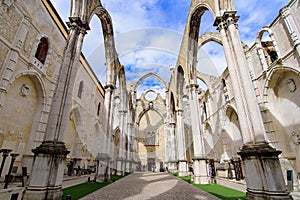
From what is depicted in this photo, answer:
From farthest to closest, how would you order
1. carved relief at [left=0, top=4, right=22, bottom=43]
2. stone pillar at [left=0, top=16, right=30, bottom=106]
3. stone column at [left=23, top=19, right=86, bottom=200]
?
1. carved relief at [left=0, top=4, right=22, bottom=43]
2. stone pillar at [left=0, top=16, right=30, bottom=106]
3. stone column at [left=23, top=19, right=86, bottom=200]

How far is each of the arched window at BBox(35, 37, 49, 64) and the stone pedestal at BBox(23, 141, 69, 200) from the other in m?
8.50

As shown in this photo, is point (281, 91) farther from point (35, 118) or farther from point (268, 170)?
point (35, 118)

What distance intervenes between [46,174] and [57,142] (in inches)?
39.7

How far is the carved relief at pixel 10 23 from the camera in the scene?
7.72 metres

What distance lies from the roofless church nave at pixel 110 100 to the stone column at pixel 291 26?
0.17 feet

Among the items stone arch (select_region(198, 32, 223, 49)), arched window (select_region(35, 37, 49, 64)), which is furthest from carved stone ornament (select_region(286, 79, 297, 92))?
arched window (select_region(35, 37, 49, 64))

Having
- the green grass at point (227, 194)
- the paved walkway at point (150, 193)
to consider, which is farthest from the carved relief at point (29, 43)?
the green grass at point (227, 194)

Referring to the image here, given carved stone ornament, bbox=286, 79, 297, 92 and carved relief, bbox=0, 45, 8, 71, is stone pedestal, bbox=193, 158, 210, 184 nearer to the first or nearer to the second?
carved stone ornament, bbox=286, 79, 297, 92

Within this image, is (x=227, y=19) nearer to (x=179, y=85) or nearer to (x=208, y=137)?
(x=179, y=85)

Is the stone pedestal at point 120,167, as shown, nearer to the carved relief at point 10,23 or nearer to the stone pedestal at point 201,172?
the stone pedestal at point 201,172

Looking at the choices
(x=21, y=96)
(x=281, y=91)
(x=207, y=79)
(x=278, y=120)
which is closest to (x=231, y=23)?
(x=281, y=91)

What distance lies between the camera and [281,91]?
9922mm

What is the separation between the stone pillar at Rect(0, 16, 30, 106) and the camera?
7.47 m

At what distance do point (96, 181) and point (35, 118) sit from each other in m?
5.97
